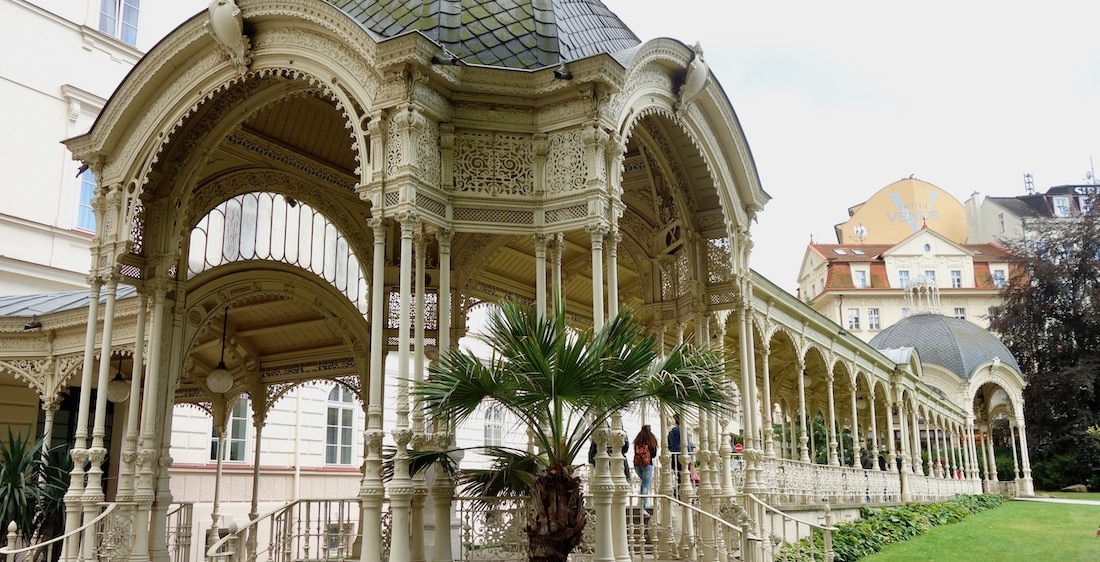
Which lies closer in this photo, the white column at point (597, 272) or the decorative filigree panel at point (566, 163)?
the white column at point (597, 272)

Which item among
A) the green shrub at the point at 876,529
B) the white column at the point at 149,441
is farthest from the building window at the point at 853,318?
the white column at the point at 149,441

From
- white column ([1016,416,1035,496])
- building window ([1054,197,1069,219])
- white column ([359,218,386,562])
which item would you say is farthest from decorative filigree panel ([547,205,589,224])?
building window ([1054,197,1069,219])

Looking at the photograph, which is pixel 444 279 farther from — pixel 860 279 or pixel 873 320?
pixel 860 279

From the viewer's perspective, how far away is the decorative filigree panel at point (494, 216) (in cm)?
966

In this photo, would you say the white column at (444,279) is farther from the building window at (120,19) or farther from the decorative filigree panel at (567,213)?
the building window at (120,19)

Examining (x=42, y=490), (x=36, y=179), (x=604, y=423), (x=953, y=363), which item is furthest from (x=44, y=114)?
(x=953, y=363)

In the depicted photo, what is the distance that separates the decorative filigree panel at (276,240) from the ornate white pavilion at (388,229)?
41 millimetres

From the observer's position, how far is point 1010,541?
19.3 metres

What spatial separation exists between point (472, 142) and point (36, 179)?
15519 mm

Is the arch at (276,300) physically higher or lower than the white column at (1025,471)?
higher

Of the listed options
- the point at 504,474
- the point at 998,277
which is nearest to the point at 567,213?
the point at 504,474

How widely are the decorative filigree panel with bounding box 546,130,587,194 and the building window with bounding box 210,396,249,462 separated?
15141mm

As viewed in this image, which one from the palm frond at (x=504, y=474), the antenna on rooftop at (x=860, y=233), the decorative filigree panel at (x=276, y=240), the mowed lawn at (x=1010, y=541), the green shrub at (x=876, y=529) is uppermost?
the antenna on rooftop at (x=860, y=233)

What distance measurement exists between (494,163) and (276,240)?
A: 595 cm
